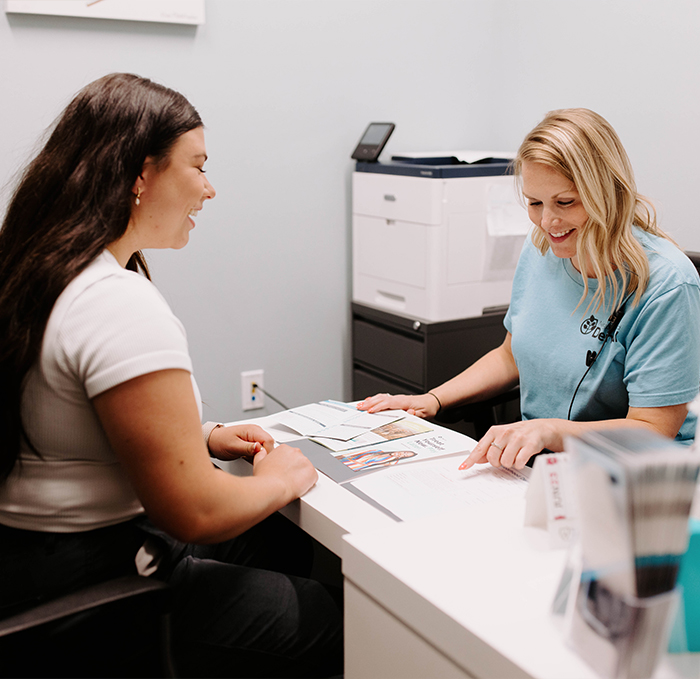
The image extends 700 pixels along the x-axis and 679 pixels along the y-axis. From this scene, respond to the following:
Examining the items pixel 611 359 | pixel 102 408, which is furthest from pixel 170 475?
pixel 611 359

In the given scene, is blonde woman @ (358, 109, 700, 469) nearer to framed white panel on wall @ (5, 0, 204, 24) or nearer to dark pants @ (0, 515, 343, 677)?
dark pants @ (0, 515, 343, 677)

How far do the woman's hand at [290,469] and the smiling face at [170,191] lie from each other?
375 millimetres

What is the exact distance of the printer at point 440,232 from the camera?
7.22 ft

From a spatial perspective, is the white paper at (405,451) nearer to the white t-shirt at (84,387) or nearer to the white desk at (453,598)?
the white desk at (453,598)

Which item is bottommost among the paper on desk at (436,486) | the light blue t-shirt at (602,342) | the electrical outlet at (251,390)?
the electrical outlet at (251,390)

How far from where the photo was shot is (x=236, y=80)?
2299mm

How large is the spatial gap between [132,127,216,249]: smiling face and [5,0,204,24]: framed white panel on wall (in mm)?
1184

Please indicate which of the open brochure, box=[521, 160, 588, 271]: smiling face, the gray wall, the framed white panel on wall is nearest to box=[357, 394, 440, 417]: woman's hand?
the open brochure

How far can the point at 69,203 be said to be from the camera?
100 centimetres

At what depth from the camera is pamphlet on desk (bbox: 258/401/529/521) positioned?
42.9 inches

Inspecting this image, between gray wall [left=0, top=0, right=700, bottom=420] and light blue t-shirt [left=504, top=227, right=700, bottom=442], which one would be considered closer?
light blue t-shirt [left=504, top=227, right=700, bottom=442]

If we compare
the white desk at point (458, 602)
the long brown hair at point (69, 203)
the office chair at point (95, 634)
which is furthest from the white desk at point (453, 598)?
the long brown hair at point (69, 203)

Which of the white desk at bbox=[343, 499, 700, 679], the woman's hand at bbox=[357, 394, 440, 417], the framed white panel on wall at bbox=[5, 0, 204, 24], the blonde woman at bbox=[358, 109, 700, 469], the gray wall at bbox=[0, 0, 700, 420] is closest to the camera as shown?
the white desk at bbox=[343, 499, 700, 679]

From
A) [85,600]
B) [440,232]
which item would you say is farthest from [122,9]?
[85,600]
